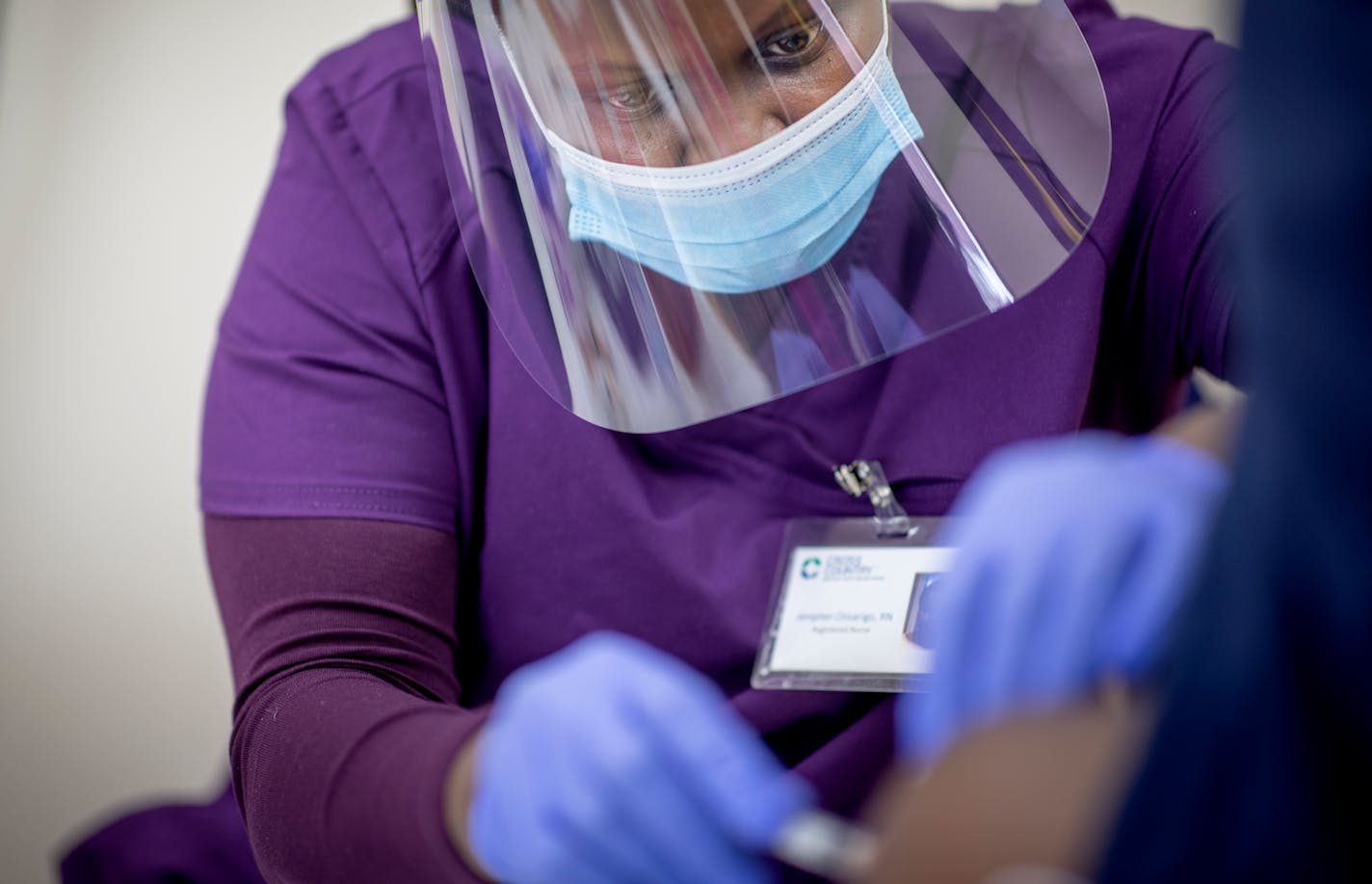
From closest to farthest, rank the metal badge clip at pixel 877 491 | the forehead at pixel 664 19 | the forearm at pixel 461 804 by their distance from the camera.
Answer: the forearm at pixel 461 804, the forehead at pixel 664 19, the metal badge clip at pixel 877 491

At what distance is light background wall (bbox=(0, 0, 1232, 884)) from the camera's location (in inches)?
65.1

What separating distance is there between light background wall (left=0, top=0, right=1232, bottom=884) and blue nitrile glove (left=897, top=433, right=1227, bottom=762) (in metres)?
1.42

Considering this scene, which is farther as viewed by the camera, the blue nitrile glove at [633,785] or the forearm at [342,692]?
the forearm at [342,692]

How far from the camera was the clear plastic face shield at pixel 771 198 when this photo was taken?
736mm

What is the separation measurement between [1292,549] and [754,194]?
18.8 inches

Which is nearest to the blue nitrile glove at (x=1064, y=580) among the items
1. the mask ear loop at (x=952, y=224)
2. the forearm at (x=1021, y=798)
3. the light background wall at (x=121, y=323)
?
the forearm at (x=1021, y=798)

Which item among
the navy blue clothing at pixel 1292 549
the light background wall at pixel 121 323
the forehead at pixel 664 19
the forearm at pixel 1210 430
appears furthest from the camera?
the light background wall at pixel 121 323

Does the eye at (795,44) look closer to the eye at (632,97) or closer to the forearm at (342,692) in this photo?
the eye at (632,97)

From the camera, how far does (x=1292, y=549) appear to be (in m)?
0.31

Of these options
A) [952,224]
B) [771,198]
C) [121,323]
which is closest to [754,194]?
[771,198]

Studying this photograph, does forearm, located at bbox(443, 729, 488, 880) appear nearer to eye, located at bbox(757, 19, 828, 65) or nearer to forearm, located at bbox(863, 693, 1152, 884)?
forearm, located at bbox(863, 693, 1152, 884)

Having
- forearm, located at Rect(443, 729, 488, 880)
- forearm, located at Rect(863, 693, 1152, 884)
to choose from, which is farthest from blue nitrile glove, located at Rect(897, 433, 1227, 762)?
forearm, located at Rect(443, 729, 488, 880)

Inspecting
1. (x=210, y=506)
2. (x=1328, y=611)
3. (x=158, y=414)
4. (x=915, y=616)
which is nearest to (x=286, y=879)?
(x=210, y=506)

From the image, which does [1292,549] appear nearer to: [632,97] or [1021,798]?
[1021,798]
